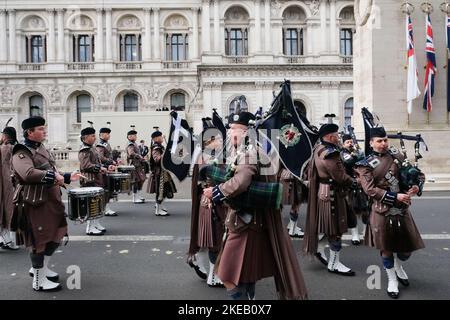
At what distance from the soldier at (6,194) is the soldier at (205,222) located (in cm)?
390

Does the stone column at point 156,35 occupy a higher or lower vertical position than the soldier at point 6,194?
higher

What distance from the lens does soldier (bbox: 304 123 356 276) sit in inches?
235

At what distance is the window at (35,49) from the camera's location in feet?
143

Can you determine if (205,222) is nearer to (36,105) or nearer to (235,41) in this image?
(235,41)

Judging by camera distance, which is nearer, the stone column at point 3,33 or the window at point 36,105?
the stone column at point 3,33

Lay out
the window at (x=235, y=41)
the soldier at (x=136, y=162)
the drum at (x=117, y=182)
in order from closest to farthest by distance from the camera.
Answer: the drum at (x=117, y=182) < the soldier at (x=136, y=162) < the window at (x=235, y=41)

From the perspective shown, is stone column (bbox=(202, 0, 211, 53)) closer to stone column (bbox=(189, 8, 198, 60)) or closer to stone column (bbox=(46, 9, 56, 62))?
stone column (bbox=(189, 8, 198, 60))

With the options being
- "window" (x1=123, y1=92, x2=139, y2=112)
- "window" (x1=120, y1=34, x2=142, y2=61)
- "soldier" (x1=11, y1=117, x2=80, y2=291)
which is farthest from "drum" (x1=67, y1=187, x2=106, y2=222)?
"window" (x1=120, y1=34, x2=142, y2=61)

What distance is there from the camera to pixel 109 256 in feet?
23.2

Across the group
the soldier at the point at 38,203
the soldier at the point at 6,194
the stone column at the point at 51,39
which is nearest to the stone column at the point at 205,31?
the stone column at the point at 51,39

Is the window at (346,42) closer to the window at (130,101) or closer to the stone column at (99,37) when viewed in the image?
the window at (130,101)

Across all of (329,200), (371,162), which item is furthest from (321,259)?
(371,162)

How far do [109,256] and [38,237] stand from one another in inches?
76.2

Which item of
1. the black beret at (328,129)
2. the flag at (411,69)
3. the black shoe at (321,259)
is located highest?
the flag at (411,69)
